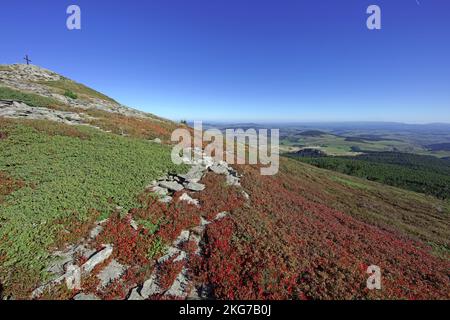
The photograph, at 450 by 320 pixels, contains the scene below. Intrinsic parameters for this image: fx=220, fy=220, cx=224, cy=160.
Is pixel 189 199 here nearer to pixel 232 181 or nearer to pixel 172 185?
pixel 172 185

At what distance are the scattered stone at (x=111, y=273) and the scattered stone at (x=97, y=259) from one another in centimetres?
38

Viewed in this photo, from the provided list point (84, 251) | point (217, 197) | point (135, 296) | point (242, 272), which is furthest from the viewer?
point (217, 197)

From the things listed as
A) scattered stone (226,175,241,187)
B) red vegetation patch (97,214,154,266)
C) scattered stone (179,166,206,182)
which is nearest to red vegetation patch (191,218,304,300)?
red vegetation patch (97,214,154,266)

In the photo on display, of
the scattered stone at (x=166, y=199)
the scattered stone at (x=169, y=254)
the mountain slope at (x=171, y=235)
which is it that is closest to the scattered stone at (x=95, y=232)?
the mountain slope at (x=171, y=235)

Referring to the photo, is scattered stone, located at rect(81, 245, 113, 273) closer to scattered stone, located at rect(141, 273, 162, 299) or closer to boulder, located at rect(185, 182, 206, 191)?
scattered stone, located at rect(141, 273, 162, 299)

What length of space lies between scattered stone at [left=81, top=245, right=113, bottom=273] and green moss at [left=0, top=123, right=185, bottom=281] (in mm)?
1423

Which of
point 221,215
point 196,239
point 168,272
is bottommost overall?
point 168,272

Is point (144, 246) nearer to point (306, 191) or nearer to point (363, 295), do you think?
point (363, 295)

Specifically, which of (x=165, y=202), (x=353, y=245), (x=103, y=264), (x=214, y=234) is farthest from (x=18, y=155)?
(x=353, y=245)

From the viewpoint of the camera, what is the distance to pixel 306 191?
24281mm

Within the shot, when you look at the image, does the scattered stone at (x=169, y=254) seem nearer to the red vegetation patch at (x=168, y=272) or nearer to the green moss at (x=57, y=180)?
the red vegetation patch at (x=168, y=272)

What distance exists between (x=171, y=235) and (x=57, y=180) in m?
8.07

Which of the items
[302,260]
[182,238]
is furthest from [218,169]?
[302,260]

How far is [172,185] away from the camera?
14984mm
